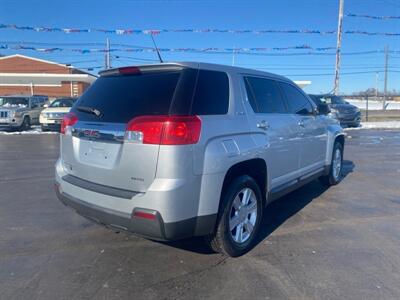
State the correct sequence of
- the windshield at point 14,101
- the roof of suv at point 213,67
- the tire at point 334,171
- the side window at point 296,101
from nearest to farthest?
the roof of suv at point 213,67
the side window at point 296,101
the tire at point 334,171
the windshield at point 14,101

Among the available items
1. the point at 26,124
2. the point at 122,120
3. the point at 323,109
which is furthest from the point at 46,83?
the point at 122,120

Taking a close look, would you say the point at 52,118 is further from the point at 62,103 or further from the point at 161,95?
the point at 161,95

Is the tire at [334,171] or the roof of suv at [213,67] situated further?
the tire at [334,171]

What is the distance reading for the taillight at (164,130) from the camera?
9.91 feet

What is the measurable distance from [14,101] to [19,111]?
136 cm

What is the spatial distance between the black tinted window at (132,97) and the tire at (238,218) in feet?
3.59

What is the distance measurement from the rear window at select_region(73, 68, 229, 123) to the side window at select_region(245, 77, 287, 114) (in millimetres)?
482

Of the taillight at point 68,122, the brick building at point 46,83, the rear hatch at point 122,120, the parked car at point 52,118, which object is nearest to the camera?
the rear hatch at point 122,120

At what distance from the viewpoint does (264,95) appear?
14.4 feet

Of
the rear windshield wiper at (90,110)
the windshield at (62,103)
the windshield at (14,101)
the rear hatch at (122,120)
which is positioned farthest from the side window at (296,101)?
the windshield at (14,101)

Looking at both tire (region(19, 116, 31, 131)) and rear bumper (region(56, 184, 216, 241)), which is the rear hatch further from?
tire (region(19, 116, 31, 131))

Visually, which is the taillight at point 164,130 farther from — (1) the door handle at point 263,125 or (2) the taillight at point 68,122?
(1) the door handle at point 263,125

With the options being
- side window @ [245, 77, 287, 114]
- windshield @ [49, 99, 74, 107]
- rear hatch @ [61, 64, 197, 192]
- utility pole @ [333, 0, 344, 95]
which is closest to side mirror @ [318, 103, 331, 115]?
side window @ [245, 77, 287, 114]

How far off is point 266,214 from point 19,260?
3139 millimetres
